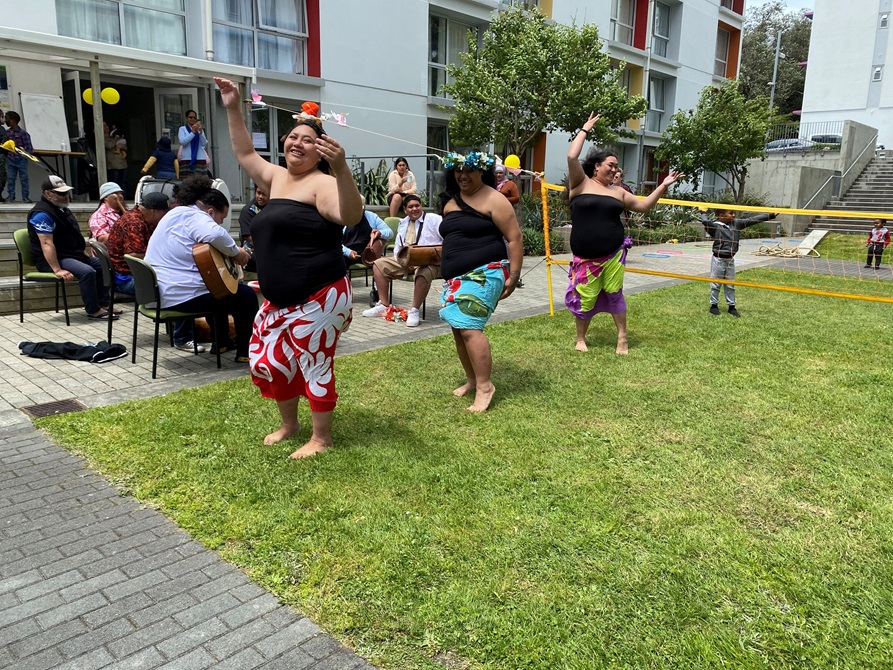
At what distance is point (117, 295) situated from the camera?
8.33 meters

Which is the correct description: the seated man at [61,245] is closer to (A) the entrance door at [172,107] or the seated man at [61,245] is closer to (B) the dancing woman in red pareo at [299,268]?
(B) the dancing woman in red pareo at [299,268]

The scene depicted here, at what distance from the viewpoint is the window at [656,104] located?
28.7 meters

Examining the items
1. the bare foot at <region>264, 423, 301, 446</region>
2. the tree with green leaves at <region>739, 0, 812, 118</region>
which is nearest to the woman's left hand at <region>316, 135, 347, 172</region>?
the bare foot at <region>264, 423, 301, 446</region>

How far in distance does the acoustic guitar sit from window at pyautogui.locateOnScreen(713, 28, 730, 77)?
33286 mm

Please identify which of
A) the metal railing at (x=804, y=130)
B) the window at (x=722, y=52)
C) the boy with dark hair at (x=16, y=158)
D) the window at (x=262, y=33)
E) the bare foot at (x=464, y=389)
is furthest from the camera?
the metal railing at (x=804, y=130)

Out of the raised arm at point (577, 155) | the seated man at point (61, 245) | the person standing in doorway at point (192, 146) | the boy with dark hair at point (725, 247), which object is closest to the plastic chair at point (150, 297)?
the seated man at point (61, 245)

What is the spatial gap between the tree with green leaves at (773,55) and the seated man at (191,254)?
5375cm

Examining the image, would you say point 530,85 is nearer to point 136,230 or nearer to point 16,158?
point 16,158

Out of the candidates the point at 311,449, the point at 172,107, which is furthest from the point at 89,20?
the point at 311,449

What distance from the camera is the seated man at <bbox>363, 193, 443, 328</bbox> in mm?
8336

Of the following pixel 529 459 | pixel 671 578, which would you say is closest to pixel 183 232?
pixel 529 459

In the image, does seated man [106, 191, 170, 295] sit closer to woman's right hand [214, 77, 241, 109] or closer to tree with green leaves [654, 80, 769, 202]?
woman's right hand [214, 77, 241, 109]

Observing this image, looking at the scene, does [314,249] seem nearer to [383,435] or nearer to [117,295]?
[383,435]

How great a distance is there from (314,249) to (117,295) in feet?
18.5
